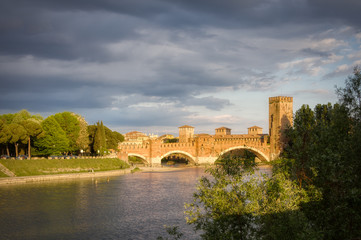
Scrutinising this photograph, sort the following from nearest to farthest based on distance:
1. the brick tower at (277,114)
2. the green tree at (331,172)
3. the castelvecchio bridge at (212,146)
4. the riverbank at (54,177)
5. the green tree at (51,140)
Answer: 1. the green tree at (331,172)
2. the riverbank at (54,177)
3. the green tree at (51,140)
4. the castelvecchio bridge at (212,146)
5. the brick tower at (277,114)

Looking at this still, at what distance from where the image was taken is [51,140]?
52.5 meters

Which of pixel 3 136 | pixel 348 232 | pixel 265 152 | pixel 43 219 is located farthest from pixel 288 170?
pixel 265 152

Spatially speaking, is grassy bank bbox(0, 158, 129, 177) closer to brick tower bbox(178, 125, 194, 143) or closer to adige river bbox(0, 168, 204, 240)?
adige river bbox(0, 168, 204, 240)

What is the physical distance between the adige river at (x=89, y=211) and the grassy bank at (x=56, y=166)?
5411mm

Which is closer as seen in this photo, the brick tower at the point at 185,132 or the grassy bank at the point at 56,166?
the grassy bank at the point at 56,166

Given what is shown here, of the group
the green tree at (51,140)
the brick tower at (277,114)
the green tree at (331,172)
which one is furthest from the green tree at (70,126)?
the green tree at (331,172)

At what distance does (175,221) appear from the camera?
2223 cm

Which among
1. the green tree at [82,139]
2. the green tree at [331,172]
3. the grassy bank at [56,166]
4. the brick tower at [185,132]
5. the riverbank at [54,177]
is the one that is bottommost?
the riverbank at [54,177]

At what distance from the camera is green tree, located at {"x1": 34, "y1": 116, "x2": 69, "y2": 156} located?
173 feet

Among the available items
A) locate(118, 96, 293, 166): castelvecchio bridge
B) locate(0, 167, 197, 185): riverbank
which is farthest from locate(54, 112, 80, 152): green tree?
locate(118, 96, 293, 166): castelvecchio bridge

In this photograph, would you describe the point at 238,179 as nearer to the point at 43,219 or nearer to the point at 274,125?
the point at 43,219

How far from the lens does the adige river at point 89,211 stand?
19703mm

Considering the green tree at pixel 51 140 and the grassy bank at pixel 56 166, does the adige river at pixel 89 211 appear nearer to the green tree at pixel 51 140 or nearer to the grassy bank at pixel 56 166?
the grassy bank at pixel 56 166

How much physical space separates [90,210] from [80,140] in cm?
3560
